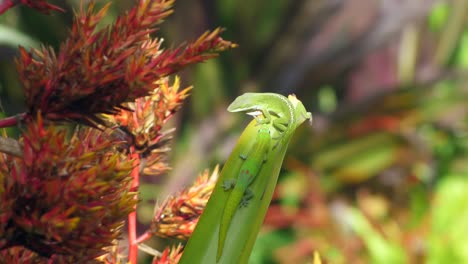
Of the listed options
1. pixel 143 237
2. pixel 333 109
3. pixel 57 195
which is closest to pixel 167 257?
pixel 143 237

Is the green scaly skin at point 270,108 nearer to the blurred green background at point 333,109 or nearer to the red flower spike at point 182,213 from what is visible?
the red flower spike at point 182,213

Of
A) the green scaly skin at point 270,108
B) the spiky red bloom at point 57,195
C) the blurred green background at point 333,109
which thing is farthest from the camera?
the blurred green background at point 333,109

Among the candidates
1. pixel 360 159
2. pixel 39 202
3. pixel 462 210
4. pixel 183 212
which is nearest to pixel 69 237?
pixel 39 202

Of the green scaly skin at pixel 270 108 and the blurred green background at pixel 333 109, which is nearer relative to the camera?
the green scaly skin at pixel 270 108

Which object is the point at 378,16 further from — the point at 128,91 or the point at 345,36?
the point at 128,91

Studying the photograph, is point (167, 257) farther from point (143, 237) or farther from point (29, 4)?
point (29, 4)

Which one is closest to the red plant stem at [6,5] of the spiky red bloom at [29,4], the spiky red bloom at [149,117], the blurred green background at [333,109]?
the spiky red bloom at [29,4]
